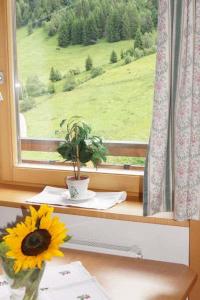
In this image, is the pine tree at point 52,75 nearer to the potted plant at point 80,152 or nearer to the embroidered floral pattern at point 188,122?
the potted plant at point 80,152

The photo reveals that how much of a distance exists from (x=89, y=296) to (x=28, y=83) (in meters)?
1.32

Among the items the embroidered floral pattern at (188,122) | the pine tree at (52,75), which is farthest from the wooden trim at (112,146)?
the embroidered floral pattern at (188,122)

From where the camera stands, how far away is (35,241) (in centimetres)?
118

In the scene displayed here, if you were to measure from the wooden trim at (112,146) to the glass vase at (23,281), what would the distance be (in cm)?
106

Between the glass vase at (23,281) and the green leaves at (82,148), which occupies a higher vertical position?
the green leaves at (82,148)

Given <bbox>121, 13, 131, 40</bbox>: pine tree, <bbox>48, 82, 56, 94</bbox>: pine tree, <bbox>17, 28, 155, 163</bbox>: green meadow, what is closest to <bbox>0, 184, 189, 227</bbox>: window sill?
<bbox>17, 28, 155, 163</bbox>: green meadow

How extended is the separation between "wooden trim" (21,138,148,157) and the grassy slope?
0.03 metres

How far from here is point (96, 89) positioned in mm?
2270

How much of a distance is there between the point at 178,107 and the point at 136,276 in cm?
67

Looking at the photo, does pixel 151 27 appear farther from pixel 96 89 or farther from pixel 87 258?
pixel 87 258

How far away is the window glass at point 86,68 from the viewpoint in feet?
7.07

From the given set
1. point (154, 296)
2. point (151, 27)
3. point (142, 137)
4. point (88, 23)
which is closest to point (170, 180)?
point (142, 137)

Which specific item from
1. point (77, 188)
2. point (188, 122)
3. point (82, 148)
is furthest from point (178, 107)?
point (77, 188)

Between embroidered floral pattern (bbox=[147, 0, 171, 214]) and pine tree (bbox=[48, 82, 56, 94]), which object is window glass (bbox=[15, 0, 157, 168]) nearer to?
pine tree (bbox=[48, 82, 56, 94])
